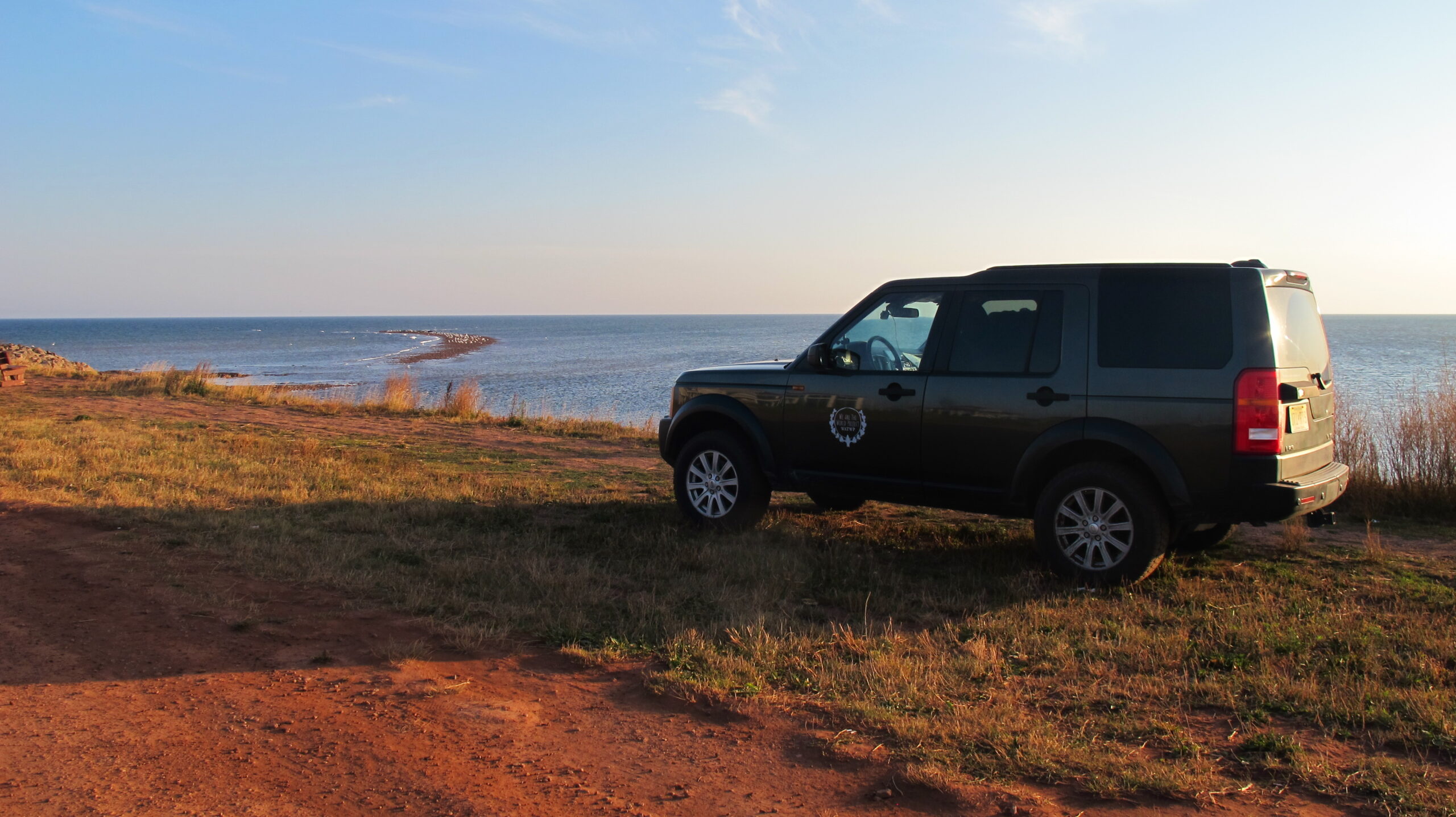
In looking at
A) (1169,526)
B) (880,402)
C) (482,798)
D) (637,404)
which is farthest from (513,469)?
(637,404)

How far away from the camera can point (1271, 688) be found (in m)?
4.40

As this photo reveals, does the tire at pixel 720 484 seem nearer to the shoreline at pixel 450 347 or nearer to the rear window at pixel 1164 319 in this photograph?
the rear window at pixel 1164 319

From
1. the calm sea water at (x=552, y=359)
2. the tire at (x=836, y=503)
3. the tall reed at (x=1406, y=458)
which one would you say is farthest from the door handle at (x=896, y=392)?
the calm sea water at (x=552, y=359)

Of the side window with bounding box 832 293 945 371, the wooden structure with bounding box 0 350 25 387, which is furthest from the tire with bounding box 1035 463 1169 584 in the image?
the wooden structure with bounding box 0 350 25 387

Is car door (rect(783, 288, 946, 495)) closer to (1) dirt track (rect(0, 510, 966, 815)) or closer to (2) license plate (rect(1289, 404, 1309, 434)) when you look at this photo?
(2) license plate (rect(1289, 404, 1309, 434))

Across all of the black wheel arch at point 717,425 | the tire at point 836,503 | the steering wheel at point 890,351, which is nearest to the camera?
the steering wheel at point 890,351

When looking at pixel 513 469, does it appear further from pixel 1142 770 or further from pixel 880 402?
pixel 1142 770

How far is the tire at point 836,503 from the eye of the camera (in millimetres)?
8352

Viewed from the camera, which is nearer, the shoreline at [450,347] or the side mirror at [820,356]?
the side mirror at [820,356]

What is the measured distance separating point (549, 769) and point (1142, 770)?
7.07ft

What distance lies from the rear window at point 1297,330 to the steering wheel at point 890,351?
2.35 m

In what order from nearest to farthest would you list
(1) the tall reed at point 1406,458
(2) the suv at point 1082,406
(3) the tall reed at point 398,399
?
1. (2) the suv at point 1082,406
2. (1) the tall reed at point 1406,458
3. (3) the tall reed at point 398,399

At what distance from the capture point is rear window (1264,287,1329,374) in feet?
19.0

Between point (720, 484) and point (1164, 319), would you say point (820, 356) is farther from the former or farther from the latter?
point (1164, 319)
